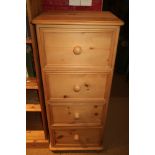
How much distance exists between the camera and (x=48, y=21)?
2.69 feet

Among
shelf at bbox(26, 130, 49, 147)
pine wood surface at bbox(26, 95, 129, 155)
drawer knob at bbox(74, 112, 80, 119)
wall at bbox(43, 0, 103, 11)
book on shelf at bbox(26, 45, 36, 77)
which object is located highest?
wall at bbox(43, 0, 103, 11)

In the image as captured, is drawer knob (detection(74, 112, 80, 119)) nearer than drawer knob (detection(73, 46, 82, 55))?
No

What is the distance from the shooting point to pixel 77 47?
90cm

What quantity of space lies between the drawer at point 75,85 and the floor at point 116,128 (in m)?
0.59

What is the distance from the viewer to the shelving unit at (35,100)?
0.91 metres

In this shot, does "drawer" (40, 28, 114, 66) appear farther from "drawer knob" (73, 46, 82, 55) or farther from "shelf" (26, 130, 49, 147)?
"shelf" (26, 130, 49, 147)

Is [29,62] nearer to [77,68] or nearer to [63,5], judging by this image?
[77,68]

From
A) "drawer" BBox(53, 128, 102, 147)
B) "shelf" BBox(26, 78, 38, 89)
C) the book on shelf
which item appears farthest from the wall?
"drawer" BBox(53, 128, 102, 147)

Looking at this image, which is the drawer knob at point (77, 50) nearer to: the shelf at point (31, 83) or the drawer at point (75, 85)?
the drawer at point (75, 85)

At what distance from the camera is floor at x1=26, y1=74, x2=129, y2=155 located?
1.37 meters

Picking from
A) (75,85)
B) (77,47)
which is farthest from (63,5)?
(75,85)

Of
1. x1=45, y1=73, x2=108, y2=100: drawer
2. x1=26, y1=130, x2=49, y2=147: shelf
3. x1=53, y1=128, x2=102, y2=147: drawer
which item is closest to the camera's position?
x1=45, y1=73, x2=108, y2=100: drawer

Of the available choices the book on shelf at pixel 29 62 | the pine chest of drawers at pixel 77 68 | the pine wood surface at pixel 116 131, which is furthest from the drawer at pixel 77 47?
the pine wood surface at pixel 116 131
